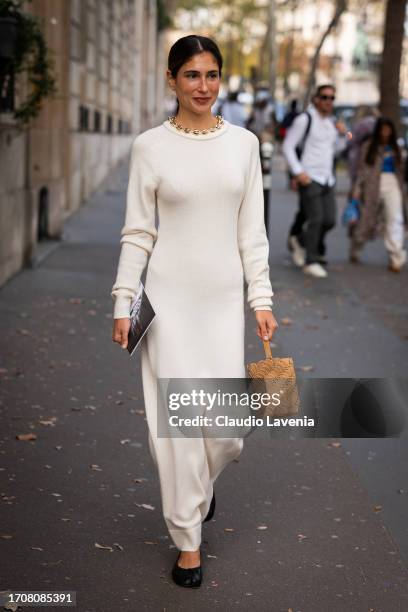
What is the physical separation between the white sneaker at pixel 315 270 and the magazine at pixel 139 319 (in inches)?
363

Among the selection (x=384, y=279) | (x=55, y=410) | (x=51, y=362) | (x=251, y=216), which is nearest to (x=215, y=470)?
(x=251, y=216)

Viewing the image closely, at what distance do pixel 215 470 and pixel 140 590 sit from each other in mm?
514

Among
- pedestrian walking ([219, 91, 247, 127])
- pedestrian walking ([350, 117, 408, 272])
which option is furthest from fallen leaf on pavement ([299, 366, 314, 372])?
pedestrian walking ([219, 91, 247, 127])

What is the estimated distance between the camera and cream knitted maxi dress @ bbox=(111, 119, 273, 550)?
423 cm

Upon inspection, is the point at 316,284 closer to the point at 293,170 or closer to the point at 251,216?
the point at 293,170

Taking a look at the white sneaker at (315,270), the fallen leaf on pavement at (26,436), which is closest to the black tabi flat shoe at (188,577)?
the fallen leaf on pavement at (26,436)

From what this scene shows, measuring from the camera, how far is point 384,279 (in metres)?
13.6

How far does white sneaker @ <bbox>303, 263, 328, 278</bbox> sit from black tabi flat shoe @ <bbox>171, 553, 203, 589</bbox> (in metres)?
9.20

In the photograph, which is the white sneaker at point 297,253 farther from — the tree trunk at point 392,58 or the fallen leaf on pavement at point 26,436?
the tree trunk at point 392,58

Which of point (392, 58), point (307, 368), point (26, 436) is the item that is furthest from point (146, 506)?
point (392, 58)

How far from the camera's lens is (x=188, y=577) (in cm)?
436

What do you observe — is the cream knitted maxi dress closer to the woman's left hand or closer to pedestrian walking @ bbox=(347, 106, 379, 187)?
the woman's left hand

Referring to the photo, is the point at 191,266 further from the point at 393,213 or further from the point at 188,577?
the point at 393,213

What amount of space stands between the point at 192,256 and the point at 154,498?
1533mm
